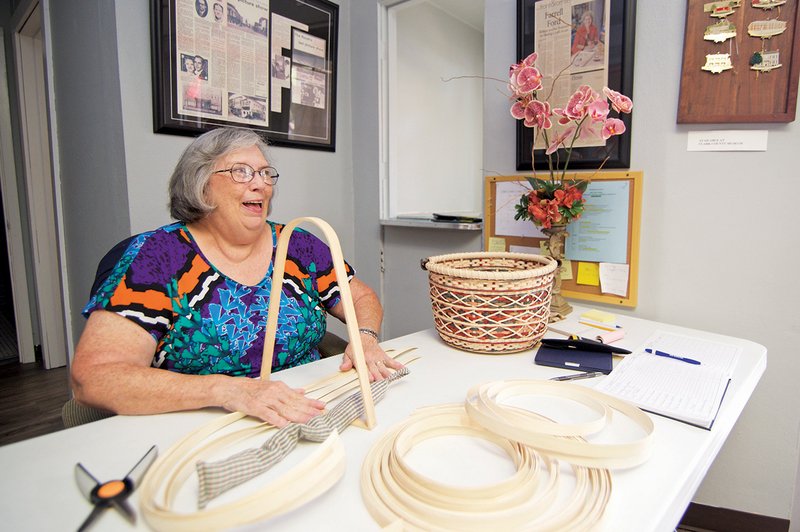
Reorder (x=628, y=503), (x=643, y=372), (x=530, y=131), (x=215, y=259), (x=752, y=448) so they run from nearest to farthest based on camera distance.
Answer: (x=628, y=503), (x=643, y=372), (x=215, y=259), (x=752, y=448), (x=530, y=131)

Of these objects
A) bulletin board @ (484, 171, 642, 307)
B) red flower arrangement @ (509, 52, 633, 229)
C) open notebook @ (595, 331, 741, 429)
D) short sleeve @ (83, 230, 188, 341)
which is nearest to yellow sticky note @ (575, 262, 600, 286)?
bulletin board @ (484, 171, 642, 307)

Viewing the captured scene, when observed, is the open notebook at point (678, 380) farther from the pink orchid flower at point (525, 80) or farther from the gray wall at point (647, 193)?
the pink orchid flower at point (525, 80)

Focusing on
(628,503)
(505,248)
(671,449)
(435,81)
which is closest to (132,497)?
(628,503)

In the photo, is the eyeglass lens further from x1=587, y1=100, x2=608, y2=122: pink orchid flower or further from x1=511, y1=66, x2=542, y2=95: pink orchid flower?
x1=587, y1=100, x2=608, y2=122: pink orchid flower

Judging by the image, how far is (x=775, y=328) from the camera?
1.34 m

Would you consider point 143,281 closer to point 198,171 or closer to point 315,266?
point 198,171

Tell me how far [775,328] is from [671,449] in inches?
35.4

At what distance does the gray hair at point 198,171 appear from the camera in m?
1.26

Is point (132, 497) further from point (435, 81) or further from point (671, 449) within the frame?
point (435, 81)

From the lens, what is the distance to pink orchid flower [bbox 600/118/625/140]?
1.33 metres

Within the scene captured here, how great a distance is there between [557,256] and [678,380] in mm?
598

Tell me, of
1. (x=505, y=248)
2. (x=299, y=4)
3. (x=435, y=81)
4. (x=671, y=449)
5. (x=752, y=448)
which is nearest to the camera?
(x=671, y=449)

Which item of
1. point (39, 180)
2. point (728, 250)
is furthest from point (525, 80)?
point (39, 180)

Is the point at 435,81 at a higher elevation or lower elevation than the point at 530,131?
higher
